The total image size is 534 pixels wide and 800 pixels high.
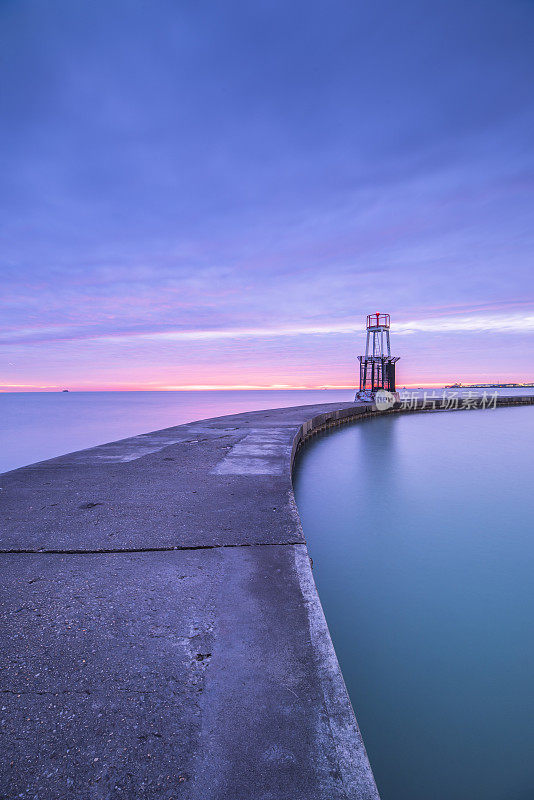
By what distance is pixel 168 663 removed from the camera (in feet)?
5.39

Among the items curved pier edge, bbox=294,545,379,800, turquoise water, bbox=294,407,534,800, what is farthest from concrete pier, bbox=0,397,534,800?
turquoise water, bbox=294,407,534,800

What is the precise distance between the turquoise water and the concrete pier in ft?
3.37

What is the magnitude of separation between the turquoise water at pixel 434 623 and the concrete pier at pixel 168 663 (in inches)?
40.4

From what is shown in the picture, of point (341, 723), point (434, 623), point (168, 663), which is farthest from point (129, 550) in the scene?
point (434, 623)

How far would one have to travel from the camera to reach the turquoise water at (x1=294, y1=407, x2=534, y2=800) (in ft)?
6.93

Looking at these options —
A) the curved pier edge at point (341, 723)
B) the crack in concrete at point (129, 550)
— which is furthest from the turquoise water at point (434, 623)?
the crack in concrete at point (129, 550)

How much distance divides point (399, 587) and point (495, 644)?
999 millimetres

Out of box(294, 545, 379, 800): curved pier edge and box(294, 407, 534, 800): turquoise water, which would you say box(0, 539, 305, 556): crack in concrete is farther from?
box(294, 407, 534, 800): turquoise water

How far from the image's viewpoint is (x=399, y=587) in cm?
389

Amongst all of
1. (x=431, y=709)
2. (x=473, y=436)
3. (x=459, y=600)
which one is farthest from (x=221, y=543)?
(x=473, y=436)

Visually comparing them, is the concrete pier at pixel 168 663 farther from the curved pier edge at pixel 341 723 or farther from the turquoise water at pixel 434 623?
the turquoise water at pixel 434 623

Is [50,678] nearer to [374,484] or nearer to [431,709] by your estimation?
[431,709]

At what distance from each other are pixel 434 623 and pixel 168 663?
A: 258cm

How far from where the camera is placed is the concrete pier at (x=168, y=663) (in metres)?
1.20
